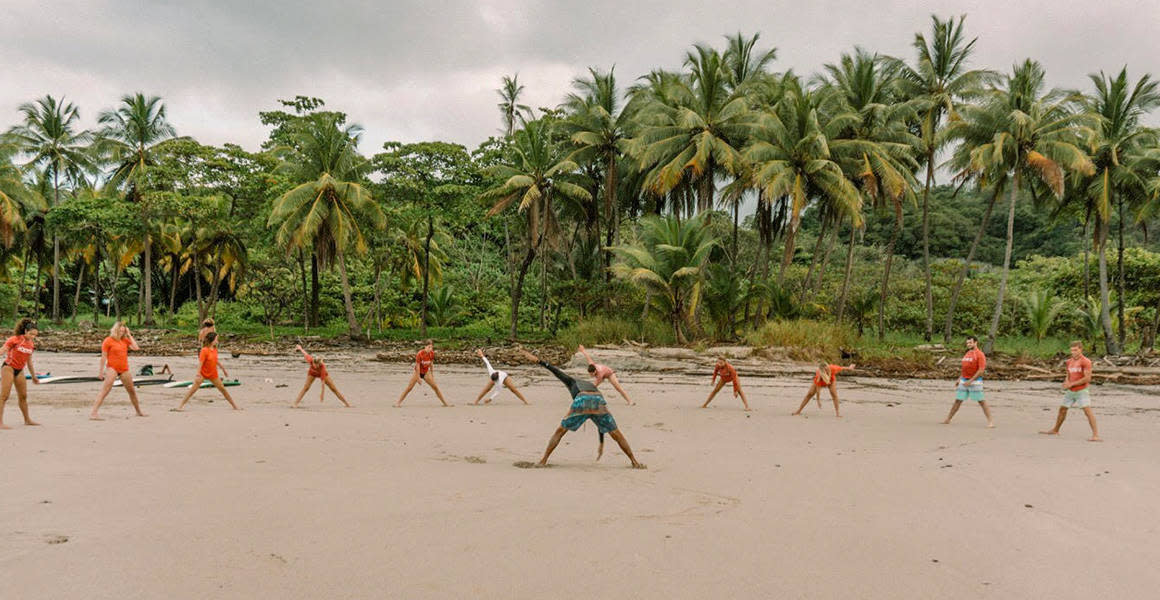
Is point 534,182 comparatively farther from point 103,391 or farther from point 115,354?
point 103,391

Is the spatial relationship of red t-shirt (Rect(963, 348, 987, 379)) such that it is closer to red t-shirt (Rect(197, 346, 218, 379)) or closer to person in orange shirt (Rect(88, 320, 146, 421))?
red t-shirt (Rect(197, 346, 218, 379))

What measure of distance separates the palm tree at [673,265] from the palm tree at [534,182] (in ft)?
19.0

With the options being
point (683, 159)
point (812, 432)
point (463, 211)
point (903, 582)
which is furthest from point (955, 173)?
point (903, 582)

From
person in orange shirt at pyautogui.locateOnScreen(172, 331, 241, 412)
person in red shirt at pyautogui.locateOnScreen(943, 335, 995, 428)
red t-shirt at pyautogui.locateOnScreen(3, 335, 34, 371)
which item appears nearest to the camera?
red t-shirt at pyautogui.locateOnScreen(3, 335, 34, 371)

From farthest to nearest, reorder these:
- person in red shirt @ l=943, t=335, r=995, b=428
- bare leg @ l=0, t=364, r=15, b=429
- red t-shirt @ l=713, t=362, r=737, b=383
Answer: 1. red t-shirt @ l=713, t=362, r=737, b=383
2. person in red shirt @ l=943, t=335, r=995, b=428
3. bare leg @ l=0, t=364, r=15, b=429

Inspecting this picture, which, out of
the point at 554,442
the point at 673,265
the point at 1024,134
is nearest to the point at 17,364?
the point at 554,442

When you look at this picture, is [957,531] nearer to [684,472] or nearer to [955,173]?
[684,472]

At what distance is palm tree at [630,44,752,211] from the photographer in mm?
26875

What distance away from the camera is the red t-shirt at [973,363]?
417 inches

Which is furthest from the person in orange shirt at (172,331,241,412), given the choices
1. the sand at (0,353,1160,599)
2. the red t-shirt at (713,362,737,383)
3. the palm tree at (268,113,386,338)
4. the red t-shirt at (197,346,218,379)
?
the palm tree at (268,113,386,338)

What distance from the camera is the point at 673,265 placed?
23.5 m

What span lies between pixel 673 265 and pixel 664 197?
933 cm

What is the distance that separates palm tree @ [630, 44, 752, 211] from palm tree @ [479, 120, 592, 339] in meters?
3.36

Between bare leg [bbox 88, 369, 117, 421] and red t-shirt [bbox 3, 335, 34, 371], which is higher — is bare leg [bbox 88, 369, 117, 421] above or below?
below
